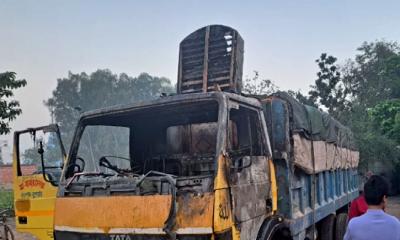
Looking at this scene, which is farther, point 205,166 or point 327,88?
point 327,88

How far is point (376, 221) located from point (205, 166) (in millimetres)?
2136

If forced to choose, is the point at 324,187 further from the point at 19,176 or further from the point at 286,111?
the point at 19,176

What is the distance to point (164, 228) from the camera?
10.8 ft

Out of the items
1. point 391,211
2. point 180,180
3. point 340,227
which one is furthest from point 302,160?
point 391,211

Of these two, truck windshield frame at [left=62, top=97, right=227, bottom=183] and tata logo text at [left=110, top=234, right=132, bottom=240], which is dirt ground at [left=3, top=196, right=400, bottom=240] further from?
tata logo text at [left=110, top=234, right=132, bottom=240]

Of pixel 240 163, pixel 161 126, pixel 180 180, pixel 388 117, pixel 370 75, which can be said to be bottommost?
pixel 180 180

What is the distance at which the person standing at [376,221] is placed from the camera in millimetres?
2691

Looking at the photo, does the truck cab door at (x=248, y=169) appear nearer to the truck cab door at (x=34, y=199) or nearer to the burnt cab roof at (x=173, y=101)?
the burnt cab roof at (x=173, y=101)

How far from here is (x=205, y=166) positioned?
462 centimetres

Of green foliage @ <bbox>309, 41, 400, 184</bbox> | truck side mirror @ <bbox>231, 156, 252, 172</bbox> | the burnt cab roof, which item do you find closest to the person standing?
truck side mirror @ <bbox>231, 156, 252, 172</bbox>

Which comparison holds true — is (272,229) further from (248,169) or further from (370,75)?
(370,75)

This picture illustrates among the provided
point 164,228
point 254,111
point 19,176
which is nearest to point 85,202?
point 164,228

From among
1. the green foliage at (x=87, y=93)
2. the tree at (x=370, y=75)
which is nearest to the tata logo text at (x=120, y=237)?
the tree at (x=370, y=75)

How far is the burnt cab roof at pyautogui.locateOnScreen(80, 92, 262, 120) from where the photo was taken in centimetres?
377
